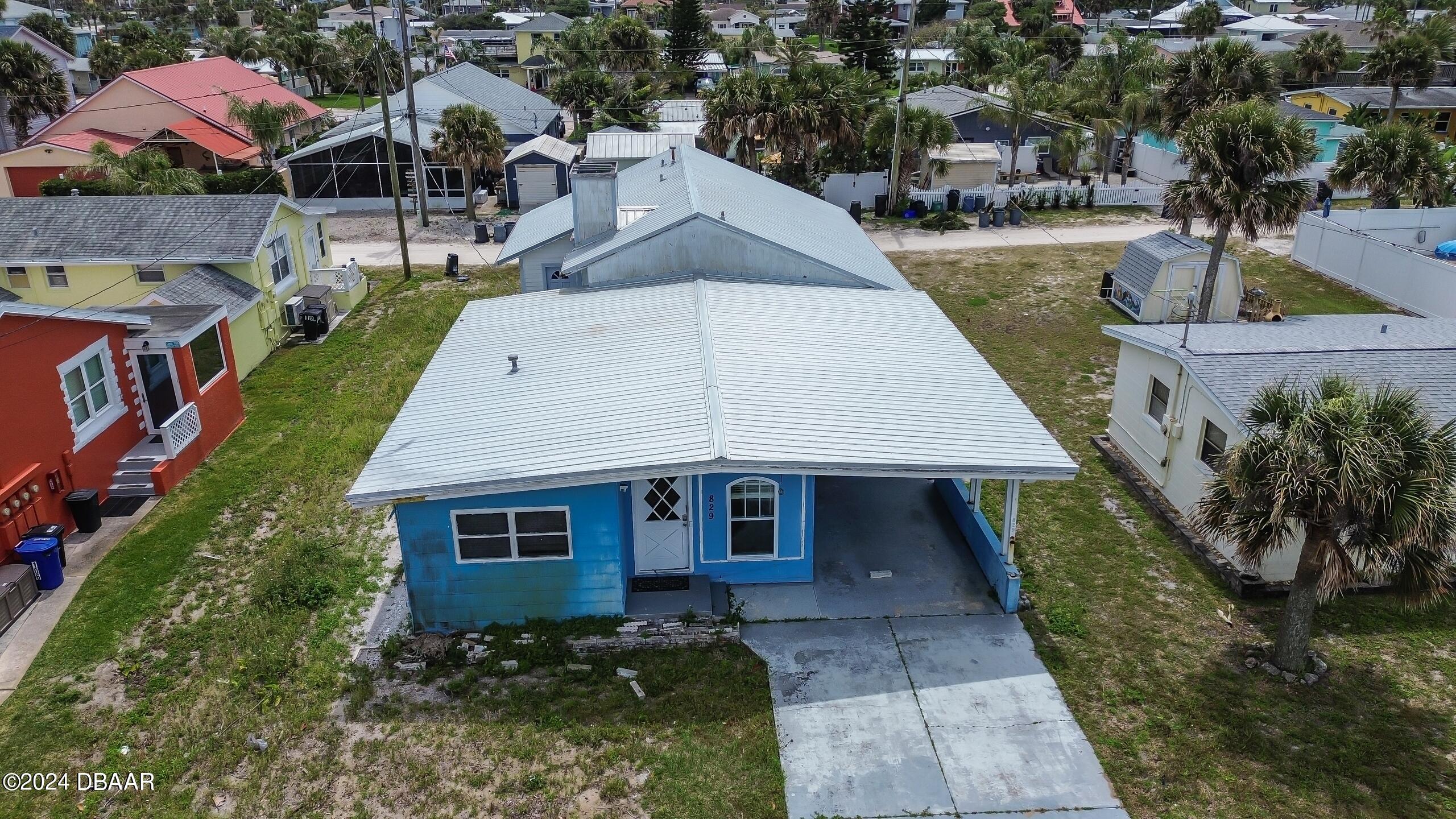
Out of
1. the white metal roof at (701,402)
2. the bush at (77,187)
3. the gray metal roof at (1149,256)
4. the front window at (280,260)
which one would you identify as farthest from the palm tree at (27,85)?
the gray metal roof at (1149,256)

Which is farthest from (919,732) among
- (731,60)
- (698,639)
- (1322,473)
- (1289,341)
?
(731,60)

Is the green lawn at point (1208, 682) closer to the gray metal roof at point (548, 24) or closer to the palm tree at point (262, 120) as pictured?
the palm tree at point (262, 120)

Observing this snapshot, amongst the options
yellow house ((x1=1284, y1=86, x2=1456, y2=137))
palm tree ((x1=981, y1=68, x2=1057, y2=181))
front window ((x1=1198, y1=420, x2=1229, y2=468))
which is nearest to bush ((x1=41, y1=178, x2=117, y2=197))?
palm tree ((x1=981, y1=68, x2=1057, y2=181))

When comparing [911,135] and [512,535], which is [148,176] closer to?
[512,535]

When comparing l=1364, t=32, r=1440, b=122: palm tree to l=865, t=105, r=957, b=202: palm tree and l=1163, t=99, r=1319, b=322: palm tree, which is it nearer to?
l=865, t=105, r=957, b=202: palm tree

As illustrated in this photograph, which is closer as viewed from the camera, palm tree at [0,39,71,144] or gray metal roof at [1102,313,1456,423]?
gray metal roof at [1102,313,1456,423]

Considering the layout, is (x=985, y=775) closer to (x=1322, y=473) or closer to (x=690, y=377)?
(x=1322, y=473)
